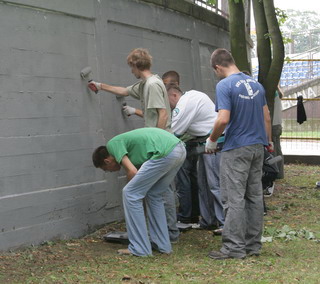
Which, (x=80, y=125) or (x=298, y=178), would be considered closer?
(x=80, y=125)

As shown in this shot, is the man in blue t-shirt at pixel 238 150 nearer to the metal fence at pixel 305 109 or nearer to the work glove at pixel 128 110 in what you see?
the work glove at pixel 128 110

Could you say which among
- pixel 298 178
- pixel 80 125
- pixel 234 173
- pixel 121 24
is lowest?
pixel 298 178

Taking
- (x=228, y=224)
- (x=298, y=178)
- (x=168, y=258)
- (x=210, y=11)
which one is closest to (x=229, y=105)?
(x=228, y=224)

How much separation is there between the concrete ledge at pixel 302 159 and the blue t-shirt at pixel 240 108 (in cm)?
1078

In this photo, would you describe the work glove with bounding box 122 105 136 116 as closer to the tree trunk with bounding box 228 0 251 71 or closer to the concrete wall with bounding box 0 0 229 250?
the concrete wall with bounding box 0 0 229 250

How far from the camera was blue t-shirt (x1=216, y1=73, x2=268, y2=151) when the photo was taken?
6.01m

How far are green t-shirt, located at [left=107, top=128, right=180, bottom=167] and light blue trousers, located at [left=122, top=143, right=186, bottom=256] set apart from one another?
0.08 metres

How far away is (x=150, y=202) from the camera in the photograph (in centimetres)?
632

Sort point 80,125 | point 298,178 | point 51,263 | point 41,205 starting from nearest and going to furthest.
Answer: point 51,263
point 41,205
point 80,125
point 298,178

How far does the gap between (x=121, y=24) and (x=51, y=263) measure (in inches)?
129

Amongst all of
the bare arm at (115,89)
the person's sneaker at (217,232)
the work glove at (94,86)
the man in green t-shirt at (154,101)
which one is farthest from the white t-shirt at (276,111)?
the work glove at (94,86)

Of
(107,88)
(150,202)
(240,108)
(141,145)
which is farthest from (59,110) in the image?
(240,108)

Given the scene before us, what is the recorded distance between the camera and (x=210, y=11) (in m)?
10.6

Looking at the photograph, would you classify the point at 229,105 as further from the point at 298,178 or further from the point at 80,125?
the point at 298,178
